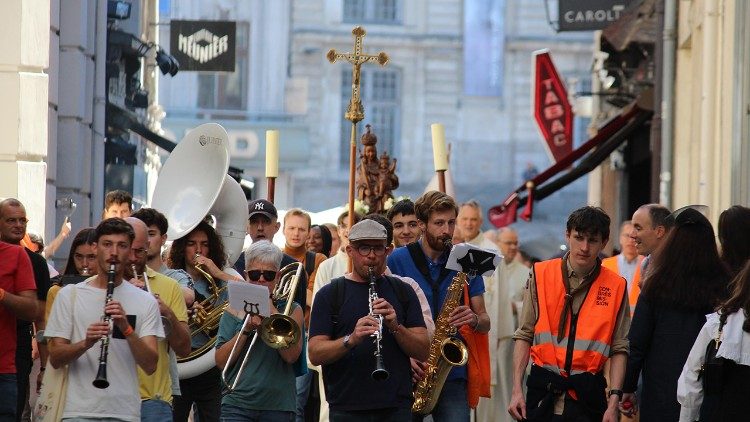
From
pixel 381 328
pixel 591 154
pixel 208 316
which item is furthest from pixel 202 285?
pixel 591 154

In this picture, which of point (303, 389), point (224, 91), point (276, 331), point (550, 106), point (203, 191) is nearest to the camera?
point (276, 331)

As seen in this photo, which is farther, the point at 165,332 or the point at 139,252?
the point at 139,252

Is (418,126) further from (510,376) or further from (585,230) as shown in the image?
(585,230)

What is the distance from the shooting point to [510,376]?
1489 cm

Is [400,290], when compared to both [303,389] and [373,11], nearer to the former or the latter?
[303,389]

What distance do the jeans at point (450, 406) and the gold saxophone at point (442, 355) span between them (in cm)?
10

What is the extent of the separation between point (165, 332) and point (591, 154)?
60.6 feet

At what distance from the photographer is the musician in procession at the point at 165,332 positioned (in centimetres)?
975

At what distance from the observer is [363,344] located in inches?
384

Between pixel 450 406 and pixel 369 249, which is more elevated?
pixel 369 249

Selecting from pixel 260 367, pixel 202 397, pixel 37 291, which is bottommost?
pixel 202 397

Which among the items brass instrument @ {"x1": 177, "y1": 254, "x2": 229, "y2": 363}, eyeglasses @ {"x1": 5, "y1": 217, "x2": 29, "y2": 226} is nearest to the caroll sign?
brass instrument @ {"x1": 177, "y1": 254, "x2": 229, "y2": 363}

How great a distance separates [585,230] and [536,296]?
457 mm

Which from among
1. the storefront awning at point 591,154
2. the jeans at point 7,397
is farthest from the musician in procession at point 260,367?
the storefront awning at point 591,154
